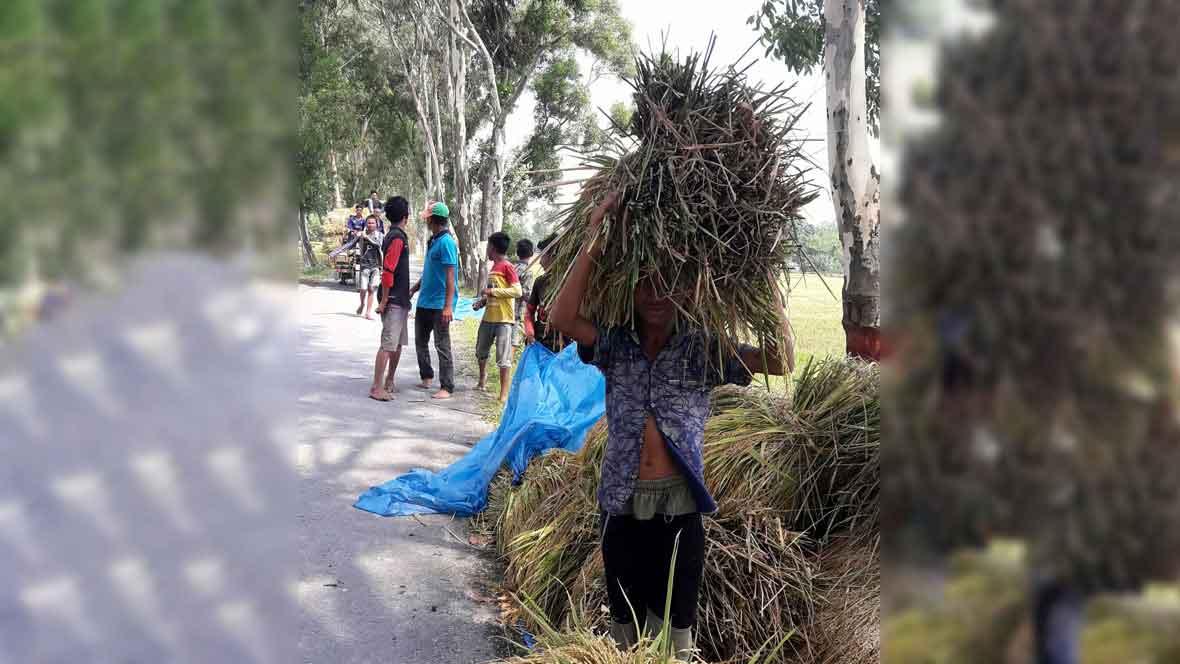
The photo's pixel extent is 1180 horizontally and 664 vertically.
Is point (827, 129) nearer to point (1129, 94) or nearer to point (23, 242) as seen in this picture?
point (1129, 94)

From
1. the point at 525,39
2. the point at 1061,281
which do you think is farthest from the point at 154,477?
the point at 525,39

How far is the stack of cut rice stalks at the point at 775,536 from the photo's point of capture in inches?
125

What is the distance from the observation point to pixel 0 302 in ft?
1.23

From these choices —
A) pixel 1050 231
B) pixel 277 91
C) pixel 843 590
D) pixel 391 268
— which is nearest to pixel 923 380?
pixel 1050 231

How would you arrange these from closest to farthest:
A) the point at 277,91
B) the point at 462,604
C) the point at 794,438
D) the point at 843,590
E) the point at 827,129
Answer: the point at 277,91 → the point at 843,590 → the point at 794,438 → the point at 462,604 → the point at 827,129

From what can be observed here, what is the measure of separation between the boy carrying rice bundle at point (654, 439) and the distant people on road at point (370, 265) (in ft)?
36.8

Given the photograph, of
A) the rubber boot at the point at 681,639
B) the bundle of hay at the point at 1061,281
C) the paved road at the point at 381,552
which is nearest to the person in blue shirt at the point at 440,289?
the paved road at the point at 381,552

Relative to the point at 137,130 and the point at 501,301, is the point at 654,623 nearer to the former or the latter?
the point at 137,130

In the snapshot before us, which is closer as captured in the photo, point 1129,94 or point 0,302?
point 0,302

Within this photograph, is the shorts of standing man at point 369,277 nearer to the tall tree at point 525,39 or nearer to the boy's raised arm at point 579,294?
the tall tree at point 525,39

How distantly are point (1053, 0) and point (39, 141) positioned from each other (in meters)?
0.65

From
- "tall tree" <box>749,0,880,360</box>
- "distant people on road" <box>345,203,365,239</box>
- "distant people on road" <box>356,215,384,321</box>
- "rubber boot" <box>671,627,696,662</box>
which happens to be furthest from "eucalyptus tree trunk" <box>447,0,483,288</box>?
"rubber boot" <box>671,627,696,662</box>

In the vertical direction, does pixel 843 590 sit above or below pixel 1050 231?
below

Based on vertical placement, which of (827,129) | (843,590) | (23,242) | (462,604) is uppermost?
(827,129)
